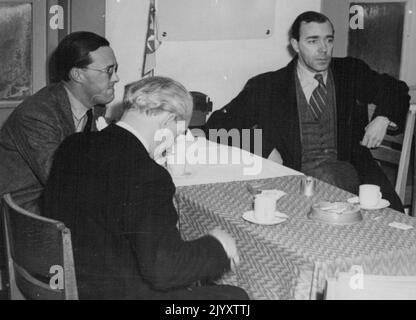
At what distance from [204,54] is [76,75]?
4.31 feet

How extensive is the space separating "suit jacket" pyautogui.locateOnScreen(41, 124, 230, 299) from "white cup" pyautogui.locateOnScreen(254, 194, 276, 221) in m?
0.34

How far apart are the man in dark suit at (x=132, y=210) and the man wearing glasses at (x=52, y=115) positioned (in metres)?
0.78

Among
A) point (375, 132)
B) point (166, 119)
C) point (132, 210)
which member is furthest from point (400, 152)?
point (132, 210)

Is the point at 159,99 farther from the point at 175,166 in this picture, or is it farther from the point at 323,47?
the point at 323,47

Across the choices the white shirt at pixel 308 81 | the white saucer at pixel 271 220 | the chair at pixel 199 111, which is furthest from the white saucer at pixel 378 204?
the chair at pixel 199 111

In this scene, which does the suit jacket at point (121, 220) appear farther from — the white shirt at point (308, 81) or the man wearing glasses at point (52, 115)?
the white shirt at point (308, 81)

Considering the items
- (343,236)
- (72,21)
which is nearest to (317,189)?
(343,236)

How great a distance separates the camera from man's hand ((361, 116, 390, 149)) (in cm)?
342

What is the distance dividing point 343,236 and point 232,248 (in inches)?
15.9

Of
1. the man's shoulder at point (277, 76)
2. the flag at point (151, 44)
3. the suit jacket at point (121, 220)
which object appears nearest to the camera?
the suit jacket at point (121, 220)

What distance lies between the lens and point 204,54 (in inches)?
159

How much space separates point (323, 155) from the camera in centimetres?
358

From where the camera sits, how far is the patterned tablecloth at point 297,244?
6.14ft

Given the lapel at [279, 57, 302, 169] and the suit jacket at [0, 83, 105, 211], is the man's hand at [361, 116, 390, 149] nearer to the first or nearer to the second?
the lapel at [279, 57, 302, 169]
